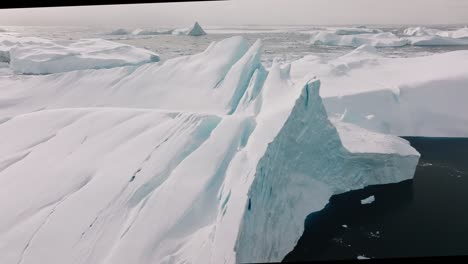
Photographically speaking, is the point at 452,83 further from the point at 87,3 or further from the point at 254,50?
the point at 87,3

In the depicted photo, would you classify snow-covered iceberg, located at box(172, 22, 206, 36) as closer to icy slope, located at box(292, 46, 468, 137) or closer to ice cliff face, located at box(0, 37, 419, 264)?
ice cliff face, located at box(0, 37, 419, 264)

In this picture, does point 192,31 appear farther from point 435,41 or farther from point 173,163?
point 435,41

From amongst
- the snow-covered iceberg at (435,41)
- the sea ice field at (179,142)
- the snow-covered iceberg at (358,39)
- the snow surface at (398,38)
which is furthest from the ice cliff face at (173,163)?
the snow-covered iceberg at (435,41)

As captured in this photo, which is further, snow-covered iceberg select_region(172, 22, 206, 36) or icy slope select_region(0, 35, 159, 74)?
icy slope select_region(0, 35, 159, 74)

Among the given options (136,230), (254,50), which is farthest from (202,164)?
(254,50)

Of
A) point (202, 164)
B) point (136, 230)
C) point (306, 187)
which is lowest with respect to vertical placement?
point (306, 187)

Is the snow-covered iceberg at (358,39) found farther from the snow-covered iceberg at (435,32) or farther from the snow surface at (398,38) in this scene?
the snow-covered iceberg at (435,32)

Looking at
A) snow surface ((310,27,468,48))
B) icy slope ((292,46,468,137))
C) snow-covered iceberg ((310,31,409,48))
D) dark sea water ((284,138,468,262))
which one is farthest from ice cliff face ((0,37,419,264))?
icy slope ((292,46,468,137))
